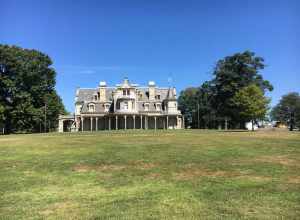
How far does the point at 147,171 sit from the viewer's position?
514 inches

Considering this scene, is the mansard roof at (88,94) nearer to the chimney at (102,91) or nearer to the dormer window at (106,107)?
the chimney at (102,91)

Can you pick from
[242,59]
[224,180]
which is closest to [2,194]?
[224,180]

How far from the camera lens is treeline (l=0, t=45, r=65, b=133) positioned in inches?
2264

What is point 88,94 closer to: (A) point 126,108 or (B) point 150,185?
(A) point 126,108

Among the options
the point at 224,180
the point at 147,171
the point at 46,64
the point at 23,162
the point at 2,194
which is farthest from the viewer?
the point at 46,64

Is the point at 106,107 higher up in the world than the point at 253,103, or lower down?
higher up

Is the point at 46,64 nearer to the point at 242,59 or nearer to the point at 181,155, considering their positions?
the point at 242,59

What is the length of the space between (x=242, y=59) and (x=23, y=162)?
63.0 metres

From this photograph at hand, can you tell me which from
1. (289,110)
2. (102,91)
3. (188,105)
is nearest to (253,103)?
(102,91)

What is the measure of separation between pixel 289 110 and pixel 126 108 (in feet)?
232

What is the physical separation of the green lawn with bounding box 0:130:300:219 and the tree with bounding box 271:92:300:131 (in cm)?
10738

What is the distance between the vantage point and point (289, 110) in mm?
119438

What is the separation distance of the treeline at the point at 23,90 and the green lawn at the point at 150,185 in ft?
141

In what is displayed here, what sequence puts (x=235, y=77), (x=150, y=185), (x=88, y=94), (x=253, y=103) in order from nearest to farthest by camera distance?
1. (x=150, y=185)
2. (x=253, y=103)
3. (x=235, y=77)
4. (x=88, y=94)
